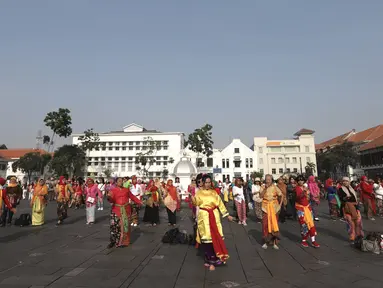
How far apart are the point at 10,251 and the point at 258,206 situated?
8218 mm

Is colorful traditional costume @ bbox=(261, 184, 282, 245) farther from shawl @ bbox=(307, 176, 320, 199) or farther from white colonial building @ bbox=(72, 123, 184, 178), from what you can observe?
white colonial building @ bbox=(72, 123, 184, 178)

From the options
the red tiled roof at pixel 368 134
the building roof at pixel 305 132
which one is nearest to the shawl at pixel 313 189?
the red tiled roof at pixel 368 134

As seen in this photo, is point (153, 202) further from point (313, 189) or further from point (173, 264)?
point (313, 189)

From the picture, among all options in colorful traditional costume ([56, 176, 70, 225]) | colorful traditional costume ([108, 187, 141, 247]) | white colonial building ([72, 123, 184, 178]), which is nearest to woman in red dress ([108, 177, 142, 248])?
colorful traditional costume ([108, 187, 141, 247])

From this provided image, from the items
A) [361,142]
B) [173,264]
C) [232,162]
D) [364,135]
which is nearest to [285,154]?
[232,162]

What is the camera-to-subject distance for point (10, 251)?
6.17m

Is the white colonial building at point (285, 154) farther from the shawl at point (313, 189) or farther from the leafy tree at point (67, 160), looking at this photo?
the shawl at point (313, 189)

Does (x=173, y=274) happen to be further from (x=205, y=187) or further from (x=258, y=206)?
(x=258, y=206)

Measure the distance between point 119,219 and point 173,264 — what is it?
212 centimetres

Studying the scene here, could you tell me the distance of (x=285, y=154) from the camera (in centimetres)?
6444

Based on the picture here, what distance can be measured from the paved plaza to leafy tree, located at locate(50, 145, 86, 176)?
4723 cm

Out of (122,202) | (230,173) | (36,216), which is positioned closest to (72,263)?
(122,202)

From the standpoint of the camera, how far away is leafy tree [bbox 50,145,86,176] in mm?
51031

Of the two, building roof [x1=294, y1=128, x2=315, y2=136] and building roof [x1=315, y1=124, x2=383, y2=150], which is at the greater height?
building roof [x1=294, y1=128, x2=315, y2=136]
